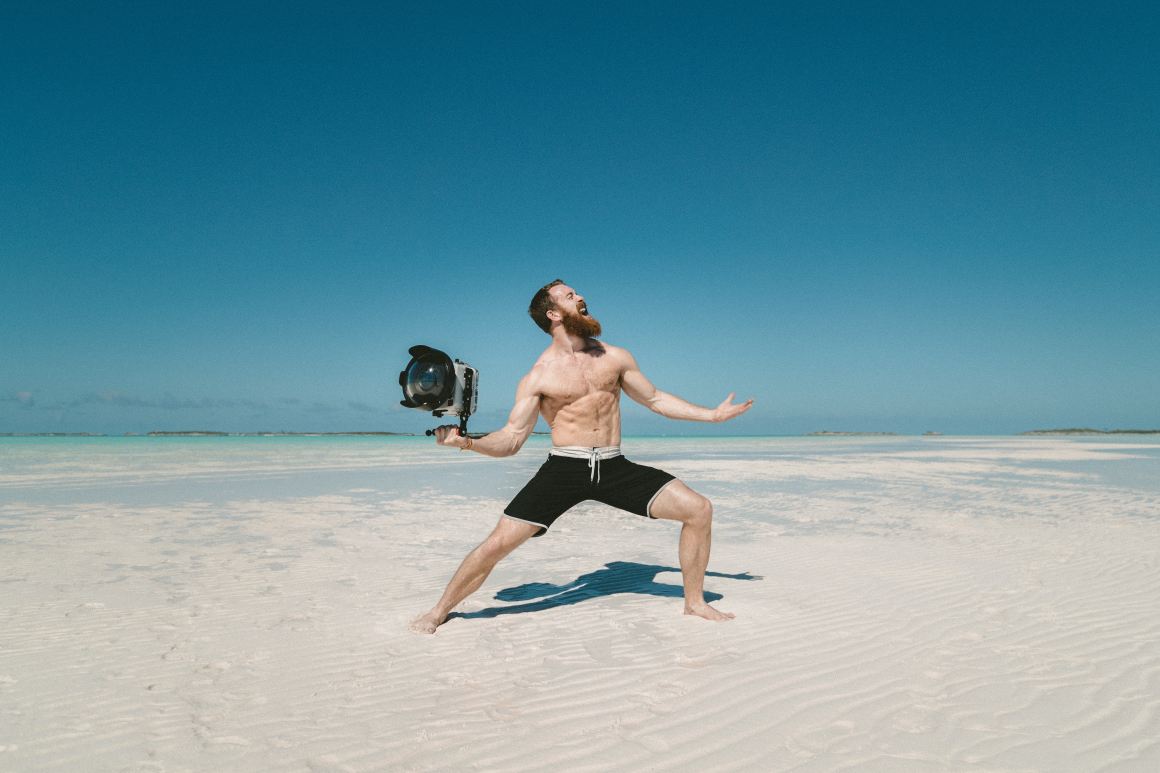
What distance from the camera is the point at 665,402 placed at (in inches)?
197

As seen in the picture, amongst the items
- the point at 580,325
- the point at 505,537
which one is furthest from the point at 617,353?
the point at 505,537

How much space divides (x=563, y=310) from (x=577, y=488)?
4.01 feet

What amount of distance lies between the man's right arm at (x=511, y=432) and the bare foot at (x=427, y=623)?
136 centimetres

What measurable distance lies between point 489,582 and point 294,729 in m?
3.23

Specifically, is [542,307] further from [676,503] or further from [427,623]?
[427,623]

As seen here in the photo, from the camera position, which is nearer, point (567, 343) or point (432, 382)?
point (432, 382)

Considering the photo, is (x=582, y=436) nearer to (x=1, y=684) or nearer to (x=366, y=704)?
(x=366, y=704)

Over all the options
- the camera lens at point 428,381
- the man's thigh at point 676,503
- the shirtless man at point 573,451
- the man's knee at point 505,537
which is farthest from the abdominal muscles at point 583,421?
the camera lens at point 428,381

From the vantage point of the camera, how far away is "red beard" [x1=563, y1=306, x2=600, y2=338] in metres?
4.68

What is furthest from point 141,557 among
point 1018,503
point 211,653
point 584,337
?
point 1018,503

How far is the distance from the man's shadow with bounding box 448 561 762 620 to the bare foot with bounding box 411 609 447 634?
0.31 meters

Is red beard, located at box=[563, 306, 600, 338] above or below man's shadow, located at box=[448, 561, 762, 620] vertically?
Result: above

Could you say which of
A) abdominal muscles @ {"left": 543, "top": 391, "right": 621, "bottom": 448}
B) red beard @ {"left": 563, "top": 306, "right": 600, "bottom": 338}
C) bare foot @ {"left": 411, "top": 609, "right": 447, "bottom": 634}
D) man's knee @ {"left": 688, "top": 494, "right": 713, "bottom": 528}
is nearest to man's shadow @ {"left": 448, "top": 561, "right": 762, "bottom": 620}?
bare foot @ {"left": 411, "top": 609, "right": 447, "bottom": 634}

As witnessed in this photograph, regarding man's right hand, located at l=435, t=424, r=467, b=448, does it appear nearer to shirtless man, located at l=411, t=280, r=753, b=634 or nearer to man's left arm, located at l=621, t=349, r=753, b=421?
shirtless man, located at l=411, t=280, r=753, b=634
